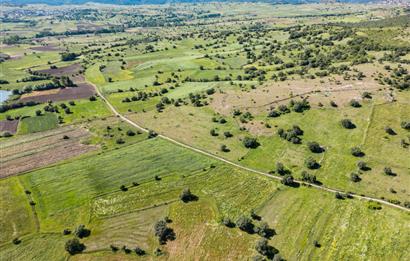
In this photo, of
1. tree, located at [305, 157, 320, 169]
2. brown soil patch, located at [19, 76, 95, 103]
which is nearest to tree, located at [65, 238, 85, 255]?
tree, located at [305, 157, 320, 169]

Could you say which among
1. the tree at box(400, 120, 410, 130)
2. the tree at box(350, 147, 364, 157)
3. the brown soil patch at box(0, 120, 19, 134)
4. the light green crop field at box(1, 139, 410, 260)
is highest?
the tree at box(400, 120, 410, 130)

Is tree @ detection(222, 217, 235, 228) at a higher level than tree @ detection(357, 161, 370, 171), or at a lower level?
lower

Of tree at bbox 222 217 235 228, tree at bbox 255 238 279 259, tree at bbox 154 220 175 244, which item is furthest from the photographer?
tree at bbox 222 217 235 228

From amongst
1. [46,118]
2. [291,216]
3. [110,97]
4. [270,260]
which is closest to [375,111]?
[291,216]

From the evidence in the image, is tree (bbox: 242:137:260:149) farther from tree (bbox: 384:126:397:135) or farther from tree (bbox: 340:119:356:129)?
tree (bbox: 384:126:397:135)

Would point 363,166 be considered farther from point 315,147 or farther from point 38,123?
point 38,123

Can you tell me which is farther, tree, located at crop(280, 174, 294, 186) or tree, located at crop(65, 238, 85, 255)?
tree, located at crop(280, 174, 294, 186)
